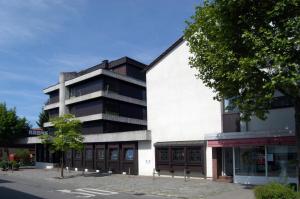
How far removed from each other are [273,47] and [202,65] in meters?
4.99

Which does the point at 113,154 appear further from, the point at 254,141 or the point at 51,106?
the point at 51,106

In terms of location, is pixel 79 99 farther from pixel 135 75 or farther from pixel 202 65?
pixel 202 65

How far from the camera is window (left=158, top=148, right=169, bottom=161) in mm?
33062

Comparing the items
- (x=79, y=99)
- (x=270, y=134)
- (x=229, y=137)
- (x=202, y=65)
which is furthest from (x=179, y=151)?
(x=79, y=99)

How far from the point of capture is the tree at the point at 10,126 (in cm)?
5475

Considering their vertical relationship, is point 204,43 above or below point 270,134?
above

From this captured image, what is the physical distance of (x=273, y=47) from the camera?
55.9ft

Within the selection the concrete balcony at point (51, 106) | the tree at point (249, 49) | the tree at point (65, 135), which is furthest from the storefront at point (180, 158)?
the concrete balcony at point (51, 106)

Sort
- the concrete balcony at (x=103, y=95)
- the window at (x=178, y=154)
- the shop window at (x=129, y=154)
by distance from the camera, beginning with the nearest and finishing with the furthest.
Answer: the window at (x=178, y=154)
the shop window at (x=129, y=154)
the concrete balcony at (x=103, y=95)

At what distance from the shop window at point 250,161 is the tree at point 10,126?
122ft

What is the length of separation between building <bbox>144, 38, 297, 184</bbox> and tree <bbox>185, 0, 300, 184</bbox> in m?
2.84

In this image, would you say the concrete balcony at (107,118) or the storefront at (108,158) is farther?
the concrete balcony at (107,118)

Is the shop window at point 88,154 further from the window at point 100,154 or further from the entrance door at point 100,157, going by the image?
the window at point 100,154

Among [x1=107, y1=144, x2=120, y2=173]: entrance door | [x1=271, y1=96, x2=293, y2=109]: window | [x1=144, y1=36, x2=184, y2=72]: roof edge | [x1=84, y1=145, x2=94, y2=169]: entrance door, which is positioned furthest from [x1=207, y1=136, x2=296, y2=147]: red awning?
[x1=84, y1=145, x2=94, y2=169]: entrance door
